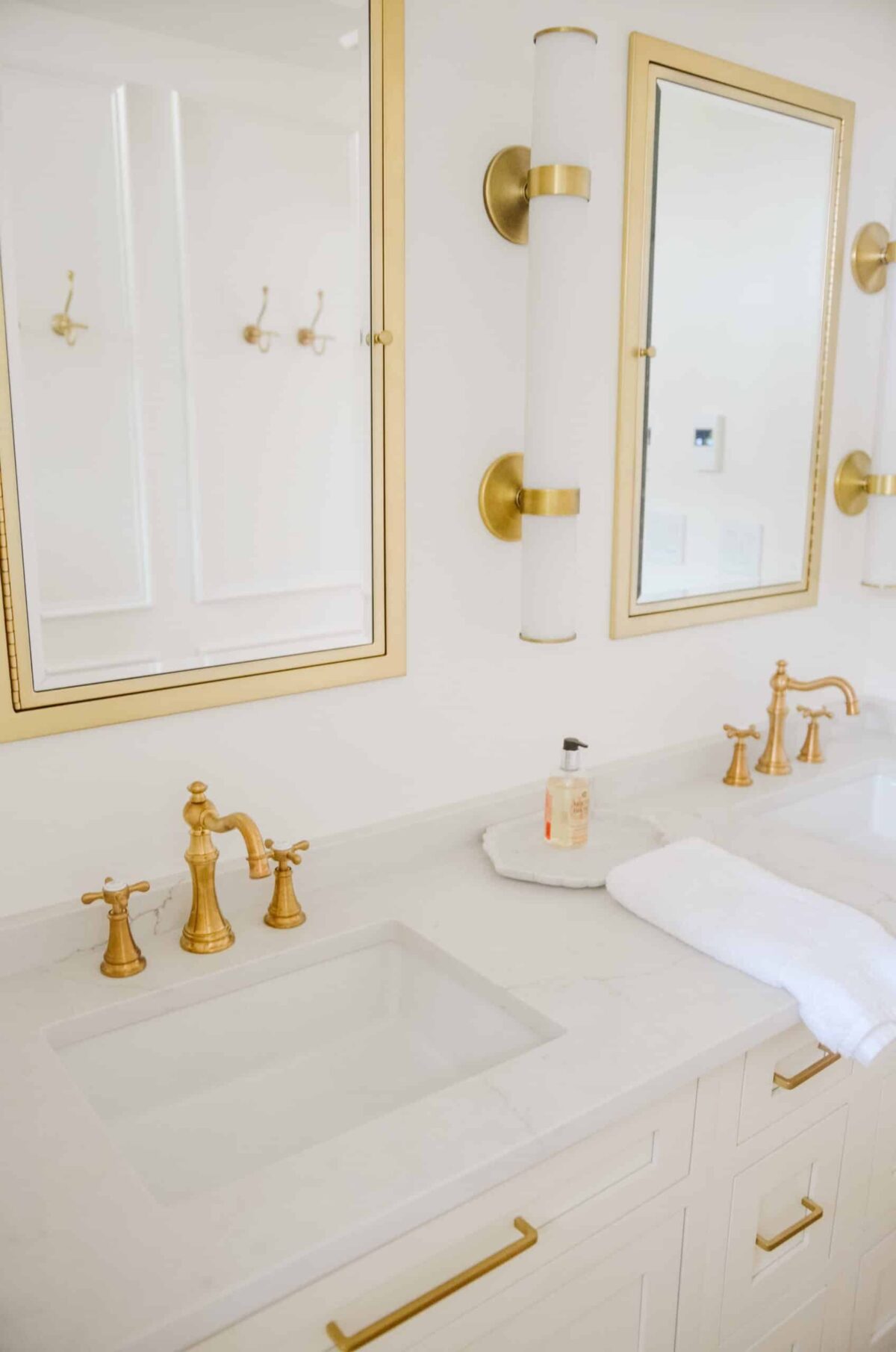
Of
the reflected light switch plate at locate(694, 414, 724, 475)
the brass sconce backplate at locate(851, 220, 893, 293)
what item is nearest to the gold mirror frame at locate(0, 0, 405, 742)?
the reflected light switch plate at locate(694, 414, 724, 475)

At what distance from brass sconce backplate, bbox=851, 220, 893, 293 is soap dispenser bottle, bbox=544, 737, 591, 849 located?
108cm

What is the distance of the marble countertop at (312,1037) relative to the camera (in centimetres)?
77

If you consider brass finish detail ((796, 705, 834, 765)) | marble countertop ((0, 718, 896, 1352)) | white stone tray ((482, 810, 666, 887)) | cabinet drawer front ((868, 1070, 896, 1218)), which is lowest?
cabinet drawer front ((868, 1070, 896, 1218))

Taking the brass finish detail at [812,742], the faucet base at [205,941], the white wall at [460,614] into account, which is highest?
the white wall at [460,614]

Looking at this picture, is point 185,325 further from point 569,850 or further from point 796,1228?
point 796,1228

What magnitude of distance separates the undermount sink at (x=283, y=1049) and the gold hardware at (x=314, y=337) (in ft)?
2.29

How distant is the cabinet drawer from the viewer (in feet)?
2.66

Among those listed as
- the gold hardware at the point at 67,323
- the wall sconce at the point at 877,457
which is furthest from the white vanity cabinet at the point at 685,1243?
the wall sconce at the point at 877,457

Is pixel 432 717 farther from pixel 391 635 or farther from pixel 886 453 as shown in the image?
pixel 886 453

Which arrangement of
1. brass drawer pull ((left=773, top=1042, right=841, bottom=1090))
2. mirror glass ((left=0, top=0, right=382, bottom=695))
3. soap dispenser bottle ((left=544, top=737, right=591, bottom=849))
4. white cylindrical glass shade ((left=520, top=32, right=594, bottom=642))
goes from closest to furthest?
mirror glass ((left=0, top=0, right=382, bottom=695)) → brass drawer pull ((left=773, top=1042, right=841, bottom=1090)) → white cylindrical glass shade ((left=520, top=32, right=594, bottom=642)) → soap dispenser bottle ((left=544, top=737, right=591, bottom=849))

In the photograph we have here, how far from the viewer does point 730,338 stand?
5.67 ft

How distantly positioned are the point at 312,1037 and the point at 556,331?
922 millimetres

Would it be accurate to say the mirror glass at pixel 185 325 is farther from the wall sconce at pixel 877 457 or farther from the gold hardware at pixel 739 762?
the wall sconce at pixel 877 457

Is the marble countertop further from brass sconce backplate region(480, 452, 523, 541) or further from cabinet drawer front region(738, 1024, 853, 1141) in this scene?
brass sconce backplate region(480, 452, 523, 541)
